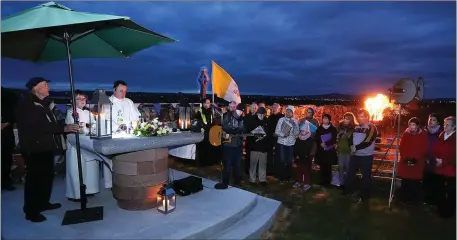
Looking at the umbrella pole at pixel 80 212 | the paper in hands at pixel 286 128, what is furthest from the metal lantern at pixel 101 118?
the paper in hands at pixel 286 128

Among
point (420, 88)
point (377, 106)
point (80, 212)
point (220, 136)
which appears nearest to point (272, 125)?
point (220, 136)

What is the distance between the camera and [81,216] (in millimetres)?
4484

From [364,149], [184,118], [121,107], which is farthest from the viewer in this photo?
[364,149]

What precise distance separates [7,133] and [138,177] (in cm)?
338

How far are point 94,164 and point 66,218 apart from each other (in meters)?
1.16

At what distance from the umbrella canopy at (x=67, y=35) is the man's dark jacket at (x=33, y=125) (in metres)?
0.94

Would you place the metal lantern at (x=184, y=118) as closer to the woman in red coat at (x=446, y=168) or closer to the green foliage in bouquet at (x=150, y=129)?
the green foliage in bouquet at (x=150, y=129)

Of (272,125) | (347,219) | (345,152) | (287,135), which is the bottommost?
(347,219)

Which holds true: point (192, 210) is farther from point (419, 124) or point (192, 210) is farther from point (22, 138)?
point (419, 124)

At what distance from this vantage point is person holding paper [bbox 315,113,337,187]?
23.7ft

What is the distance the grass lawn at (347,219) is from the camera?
4734 mm

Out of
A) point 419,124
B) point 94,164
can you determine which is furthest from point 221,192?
point 419,124

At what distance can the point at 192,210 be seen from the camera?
4902mm

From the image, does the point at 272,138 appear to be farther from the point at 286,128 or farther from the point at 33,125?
the point at 33,125
